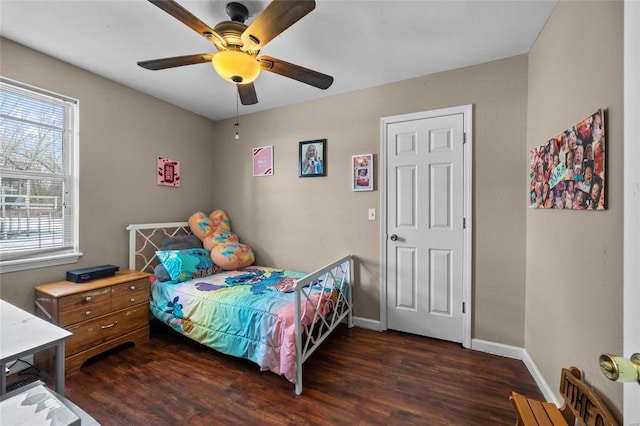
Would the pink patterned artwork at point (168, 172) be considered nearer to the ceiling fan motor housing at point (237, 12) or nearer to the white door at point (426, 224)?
the ceiling fan motor housing at point (237, 12)

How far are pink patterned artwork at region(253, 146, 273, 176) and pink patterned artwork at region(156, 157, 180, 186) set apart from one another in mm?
908

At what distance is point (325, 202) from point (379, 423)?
196 cm

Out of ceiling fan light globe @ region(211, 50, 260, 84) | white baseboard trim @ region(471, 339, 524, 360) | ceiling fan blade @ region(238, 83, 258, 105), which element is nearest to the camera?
ceiling fan light globe @ region(211, 50, 260, 84)

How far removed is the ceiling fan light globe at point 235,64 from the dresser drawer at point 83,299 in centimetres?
196

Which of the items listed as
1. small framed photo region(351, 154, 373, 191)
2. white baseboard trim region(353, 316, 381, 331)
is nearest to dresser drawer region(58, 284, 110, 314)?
white baseboard trim region(353, 316, 381, 331)

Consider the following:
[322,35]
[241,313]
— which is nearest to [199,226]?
[241,313]

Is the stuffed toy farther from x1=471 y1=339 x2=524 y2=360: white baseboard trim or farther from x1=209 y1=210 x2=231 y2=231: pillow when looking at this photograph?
x1=471 y1=339 x2=524 y2=360: white baseboard trim

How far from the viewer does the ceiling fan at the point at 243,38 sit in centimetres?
123

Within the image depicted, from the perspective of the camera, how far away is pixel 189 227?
3.30 m

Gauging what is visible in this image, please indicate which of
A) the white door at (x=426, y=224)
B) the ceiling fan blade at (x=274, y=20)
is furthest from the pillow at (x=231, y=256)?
the ceiling fan blade at (x=274, y=20)

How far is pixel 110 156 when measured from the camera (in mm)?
2551

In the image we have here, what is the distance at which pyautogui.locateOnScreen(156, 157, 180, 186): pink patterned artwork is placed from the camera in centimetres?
299

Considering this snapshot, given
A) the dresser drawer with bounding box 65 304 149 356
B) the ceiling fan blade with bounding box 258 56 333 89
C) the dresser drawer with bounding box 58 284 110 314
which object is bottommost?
the dresser drawer with bounding box 65 304 149 356

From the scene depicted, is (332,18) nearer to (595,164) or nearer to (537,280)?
(595,164)
